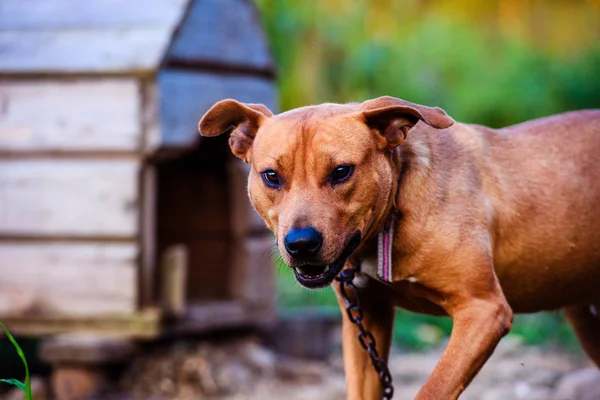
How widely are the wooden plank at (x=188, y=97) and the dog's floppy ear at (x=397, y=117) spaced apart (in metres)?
2.79

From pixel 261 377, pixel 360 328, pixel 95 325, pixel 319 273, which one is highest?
pixel 319 273

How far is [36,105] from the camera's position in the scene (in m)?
6.14

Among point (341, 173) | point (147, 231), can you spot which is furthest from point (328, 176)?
point (147, 231)

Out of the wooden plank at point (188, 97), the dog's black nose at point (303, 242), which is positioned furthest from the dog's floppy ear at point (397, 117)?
the wooden plank at point (188, 97)

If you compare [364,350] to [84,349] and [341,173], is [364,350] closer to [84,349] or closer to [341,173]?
[341,173]

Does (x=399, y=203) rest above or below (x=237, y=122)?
below

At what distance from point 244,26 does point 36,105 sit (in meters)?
1.64

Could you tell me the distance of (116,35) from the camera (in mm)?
6191

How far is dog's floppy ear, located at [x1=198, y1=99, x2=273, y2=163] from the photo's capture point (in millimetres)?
3639

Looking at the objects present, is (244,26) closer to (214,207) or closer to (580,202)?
(214,207)

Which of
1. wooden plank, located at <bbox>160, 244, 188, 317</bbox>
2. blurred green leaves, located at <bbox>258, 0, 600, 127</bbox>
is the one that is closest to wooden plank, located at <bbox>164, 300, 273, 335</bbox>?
wooden plank, located at <bbox>160, 244, 188, 317</bbox>

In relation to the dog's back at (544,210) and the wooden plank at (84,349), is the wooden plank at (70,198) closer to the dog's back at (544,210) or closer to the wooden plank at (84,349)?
the wooden plank at (84,349)

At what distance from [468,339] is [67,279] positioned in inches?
137

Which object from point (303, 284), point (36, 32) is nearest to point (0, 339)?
point (36, 32)
